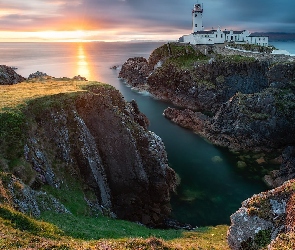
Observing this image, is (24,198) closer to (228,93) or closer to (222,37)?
(228,93)

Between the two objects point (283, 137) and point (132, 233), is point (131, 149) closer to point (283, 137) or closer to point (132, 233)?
point (132, 233)

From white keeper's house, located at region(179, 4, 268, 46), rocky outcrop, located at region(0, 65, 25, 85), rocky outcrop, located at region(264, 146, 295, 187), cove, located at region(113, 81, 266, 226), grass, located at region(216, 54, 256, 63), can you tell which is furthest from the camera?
white keeper's house, located at region(179, 4, 268, 46)

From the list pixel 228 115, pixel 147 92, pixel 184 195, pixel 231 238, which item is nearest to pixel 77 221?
pixel 231 238

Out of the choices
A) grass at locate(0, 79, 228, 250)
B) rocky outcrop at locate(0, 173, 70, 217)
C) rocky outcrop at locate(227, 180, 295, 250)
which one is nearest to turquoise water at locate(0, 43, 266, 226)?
grass at locate(0, 79, 228, 250)

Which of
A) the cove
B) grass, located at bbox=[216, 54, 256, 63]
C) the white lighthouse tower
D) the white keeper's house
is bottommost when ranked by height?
the cove

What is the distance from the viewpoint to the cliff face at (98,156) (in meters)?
32.8

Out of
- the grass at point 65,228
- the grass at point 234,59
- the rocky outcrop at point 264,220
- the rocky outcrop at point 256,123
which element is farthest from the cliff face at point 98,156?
the grass at point 234,59

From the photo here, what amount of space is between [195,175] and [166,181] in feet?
28.7

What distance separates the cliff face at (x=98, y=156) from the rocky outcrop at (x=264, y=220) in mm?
16233

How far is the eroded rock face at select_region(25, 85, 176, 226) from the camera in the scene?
3359 centimetres

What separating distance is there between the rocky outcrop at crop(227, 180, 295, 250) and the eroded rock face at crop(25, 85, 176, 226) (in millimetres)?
16218

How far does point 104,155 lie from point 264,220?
22550mm

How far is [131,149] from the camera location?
38094mm

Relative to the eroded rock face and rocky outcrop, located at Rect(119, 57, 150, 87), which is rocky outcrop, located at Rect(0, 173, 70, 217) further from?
rocky outcrop, located at Rect(119, 57, 150, 87)
